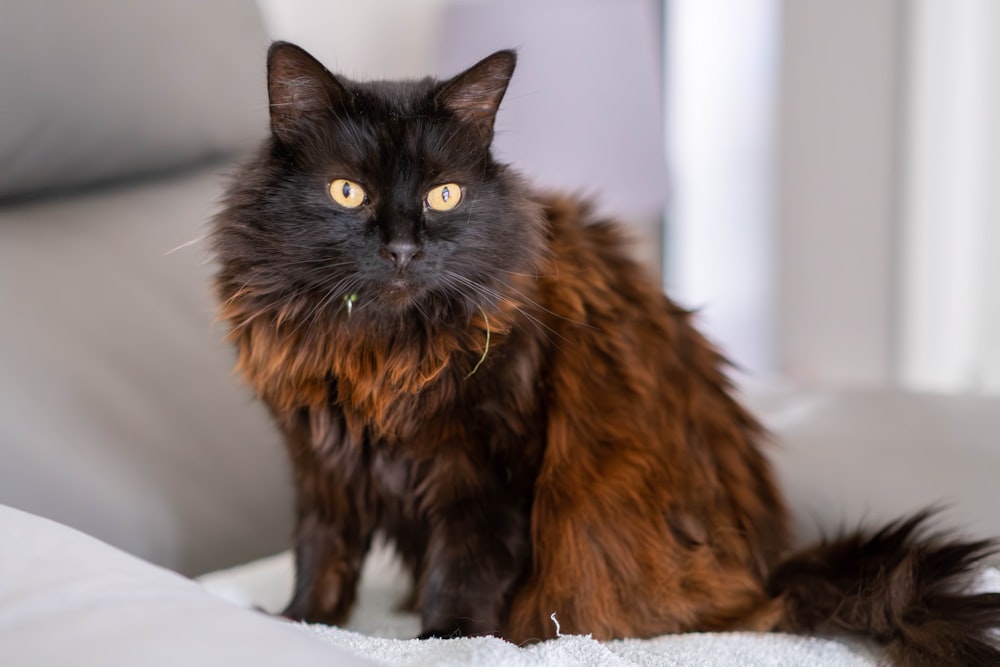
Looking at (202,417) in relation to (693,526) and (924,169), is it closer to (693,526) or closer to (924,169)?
(693,526)

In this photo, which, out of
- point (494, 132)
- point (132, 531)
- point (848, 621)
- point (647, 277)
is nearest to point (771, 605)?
point (848, 621)

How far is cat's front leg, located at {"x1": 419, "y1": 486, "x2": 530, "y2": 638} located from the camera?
1.20 m

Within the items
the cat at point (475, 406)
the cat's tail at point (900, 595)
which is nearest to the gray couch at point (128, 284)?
the cat at point (475, 406)

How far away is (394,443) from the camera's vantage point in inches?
48.1

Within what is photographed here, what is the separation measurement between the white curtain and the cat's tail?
173 cm

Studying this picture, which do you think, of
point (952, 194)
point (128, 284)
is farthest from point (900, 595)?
point (952, 194)

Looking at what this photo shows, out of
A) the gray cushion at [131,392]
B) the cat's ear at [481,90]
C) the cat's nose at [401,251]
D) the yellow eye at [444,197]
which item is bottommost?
the gray cushion at [131,392]

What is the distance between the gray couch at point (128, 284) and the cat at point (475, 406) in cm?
34

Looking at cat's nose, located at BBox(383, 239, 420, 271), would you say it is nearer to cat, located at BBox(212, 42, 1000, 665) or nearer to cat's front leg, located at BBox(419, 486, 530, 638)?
cat, located at BBox(212, 42, 1000, 665)

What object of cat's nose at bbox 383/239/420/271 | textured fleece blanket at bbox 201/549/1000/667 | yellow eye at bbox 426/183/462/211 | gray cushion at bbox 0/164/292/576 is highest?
yellow eye at bbox 426/183/462/211

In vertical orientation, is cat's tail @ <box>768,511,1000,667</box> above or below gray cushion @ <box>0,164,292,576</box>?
below

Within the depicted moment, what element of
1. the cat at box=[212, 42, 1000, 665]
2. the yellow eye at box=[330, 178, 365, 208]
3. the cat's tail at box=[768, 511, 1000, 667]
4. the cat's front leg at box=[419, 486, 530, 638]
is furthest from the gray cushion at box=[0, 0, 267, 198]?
the cat's tail at box=[768, 511, 1000, 667]

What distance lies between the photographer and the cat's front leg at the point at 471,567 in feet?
3.93

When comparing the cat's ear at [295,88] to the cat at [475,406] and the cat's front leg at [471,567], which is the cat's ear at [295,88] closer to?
the cat at [475,406]
